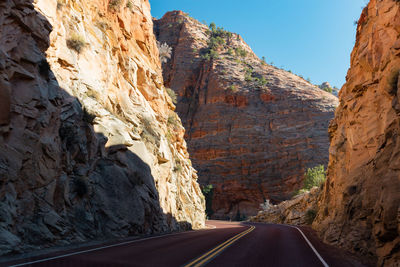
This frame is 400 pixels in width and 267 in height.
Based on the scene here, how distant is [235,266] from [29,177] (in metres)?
7.89

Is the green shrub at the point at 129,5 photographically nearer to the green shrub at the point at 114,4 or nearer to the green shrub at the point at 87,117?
the green shrub at the point at 114,4

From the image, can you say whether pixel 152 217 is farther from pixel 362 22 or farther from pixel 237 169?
pixel 237 169

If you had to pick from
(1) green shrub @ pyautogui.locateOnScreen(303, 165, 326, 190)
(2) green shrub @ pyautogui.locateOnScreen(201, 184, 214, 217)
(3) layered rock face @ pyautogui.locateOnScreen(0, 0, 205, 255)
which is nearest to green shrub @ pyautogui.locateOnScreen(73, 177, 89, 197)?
(3) layered rock face @ pyautogui.locateOnScreen(0, 0, 205, 255)

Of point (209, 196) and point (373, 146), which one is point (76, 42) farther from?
point (209, 196)

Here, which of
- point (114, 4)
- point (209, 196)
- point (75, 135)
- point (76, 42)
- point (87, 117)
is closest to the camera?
point (75, 135)

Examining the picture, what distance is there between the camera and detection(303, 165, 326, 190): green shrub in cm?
5253

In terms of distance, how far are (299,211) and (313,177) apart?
60.6 feet

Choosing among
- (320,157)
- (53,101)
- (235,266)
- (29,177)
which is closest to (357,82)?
(235,266)

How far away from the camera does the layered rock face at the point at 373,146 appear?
8.66 metres

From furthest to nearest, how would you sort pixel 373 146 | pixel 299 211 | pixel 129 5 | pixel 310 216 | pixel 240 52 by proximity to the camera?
1. pixel 240 52
2. pixel 299 211
3. pixel 310 216
4. pixel 129 5
5. pixel 373 146

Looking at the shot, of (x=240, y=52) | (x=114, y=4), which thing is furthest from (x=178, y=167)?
(x=240, y=52)

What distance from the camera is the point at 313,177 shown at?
54156mm

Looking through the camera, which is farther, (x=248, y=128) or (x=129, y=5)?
(x=248, y=128)

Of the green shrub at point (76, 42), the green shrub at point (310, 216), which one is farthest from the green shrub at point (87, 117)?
the green shrub at point (310, 216)
